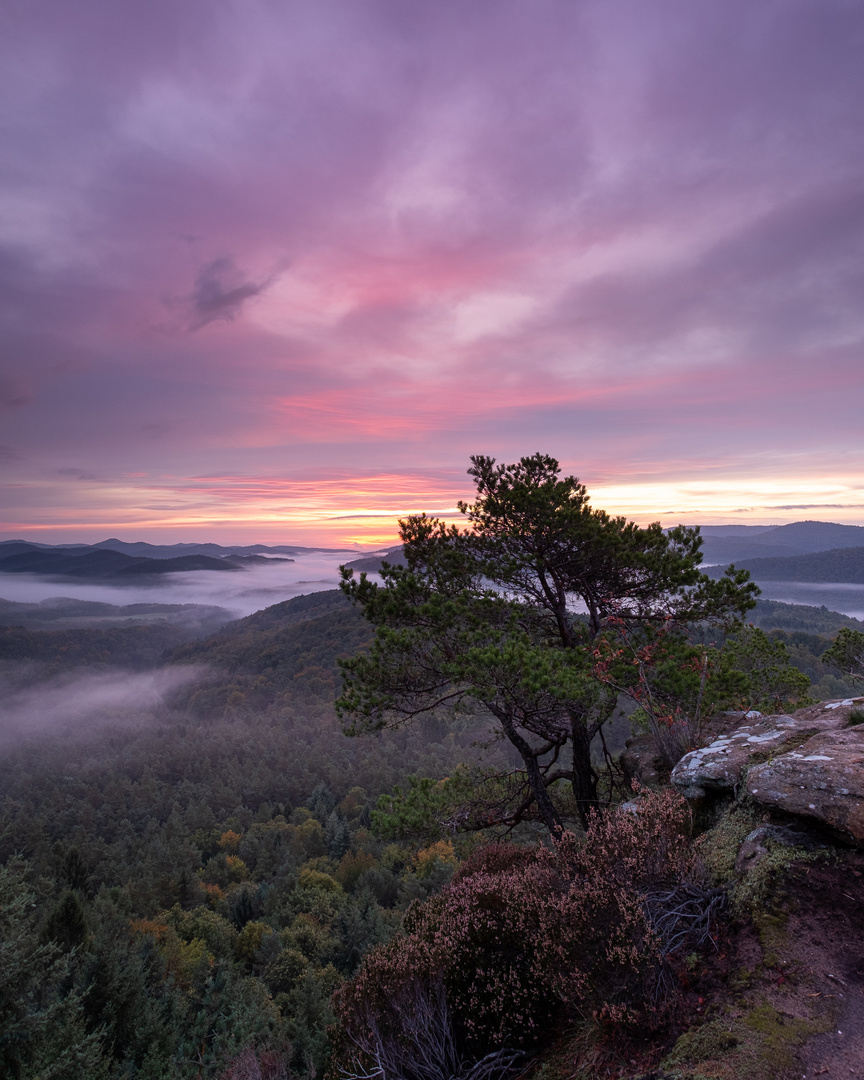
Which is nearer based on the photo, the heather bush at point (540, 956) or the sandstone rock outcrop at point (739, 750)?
the heather bush at point (540, 956)

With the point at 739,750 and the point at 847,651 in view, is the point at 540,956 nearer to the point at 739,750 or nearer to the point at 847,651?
the point at 739,750

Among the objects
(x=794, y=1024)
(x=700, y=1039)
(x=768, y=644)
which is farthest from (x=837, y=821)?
(x=768, y=644)

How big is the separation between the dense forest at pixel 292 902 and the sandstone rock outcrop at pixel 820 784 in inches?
40.1

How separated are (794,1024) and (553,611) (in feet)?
27.9

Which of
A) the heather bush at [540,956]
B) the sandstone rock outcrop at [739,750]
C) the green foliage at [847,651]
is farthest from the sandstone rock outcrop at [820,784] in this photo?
the green foliage at [847,651]

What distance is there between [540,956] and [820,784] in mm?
3319

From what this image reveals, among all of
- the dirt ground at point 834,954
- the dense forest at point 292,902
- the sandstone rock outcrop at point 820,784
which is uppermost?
the sandstone rock outcrop at point 820,784

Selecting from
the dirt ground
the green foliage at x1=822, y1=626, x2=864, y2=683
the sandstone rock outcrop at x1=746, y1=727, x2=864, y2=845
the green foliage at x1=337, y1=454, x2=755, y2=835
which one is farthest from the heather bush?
the green foliage at x1=822, y1=626, x2=864, y2=683

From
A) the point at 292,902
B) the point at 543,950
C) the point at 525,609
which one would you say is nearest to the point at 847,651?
the point at 525,609

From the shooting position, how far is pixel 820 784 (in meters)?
5.14

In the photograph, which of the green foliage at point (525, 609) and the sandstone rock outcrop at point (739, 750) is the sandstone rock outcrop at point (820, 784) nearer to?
the sandstone rock outcrop at point (739, 750)

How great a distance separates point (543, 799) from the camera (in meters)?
10.6

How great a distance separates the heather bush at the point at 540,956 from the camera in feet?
14.4

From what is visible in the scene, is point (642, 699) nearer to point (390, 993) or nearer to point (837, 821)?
point (837, 821)
